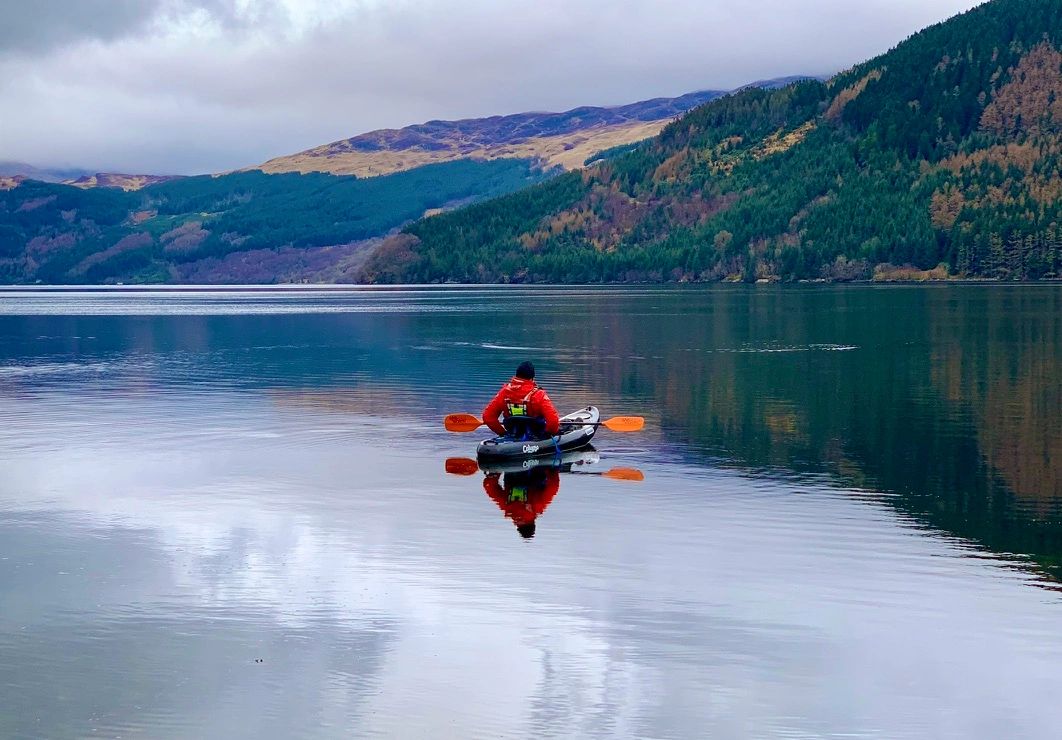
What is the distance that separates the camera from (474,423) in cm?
5147

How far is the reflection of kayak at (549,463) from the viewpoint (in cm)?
4509

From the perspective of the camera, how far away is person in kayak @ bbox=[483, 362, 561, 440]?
149 ft

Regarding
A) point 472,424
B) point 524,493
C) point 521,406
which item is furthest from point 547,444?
point 472,424

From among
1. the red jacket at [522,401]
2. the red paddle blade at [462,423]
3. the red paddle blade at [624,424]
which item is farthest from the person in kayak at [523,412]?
the red paddle blade at [624,424]

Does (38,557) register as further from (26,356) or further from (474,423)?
(26,356)

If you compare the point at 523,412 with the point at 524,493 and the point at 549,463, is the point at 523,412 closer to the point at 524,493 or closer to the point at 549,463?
the point at 549,463

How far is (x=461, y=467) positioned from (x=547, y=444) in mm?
3036

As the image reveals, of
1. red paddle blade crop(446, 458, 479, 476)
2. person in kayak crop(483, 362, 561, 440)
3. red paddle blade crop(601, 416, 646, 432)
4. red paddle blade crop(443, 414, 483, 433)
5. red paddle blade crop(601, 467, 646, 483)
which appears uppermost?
person in kayak crop(483, 362, 561, 440)

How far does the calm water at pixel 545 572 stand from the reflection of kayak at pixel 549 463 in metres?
0.72

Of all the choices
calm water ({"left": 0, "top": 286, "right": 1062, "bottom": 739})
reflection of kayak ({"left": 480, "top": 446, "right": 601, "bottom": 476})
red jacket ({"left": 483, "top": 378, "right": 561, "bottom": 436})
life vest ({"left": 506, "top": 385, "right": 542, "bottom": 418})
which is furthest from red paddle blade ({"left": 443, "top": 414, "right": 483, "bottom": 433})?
life vest ({"left": 506, "top": 385, "right": 542, "bottom": 418})

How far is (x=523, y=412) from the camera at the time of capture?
45.7m

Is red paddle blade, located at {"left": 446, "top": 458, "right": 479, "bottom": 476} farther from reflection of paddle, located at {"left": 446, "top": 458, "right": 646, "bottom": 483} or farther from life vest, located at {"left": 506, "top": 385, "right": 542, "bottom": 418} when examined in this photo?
life vest, located at {"left": 506, "top": 385, "right": 542, "bottom": 418}

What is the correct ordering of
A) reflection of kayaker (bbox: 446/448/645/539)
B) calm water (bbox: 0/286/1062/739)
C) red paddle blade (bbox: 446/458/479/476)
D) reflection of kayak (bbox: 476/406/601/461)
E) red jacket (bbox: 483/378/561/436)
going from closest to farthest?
1. calm water (bbox: 0/286/1062/739)
2. reflection of kayaker (bbox: 446/448/645/539)
3. reflection of kayak (bbox: 476/406/601/461)
4. red paddle blade (bbox: 446/458/479/476)
5. red jacket (bbox: 483/378/561/436)

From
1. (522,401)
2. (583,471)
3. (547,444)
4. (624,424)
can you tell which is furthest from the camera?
(624,424)
